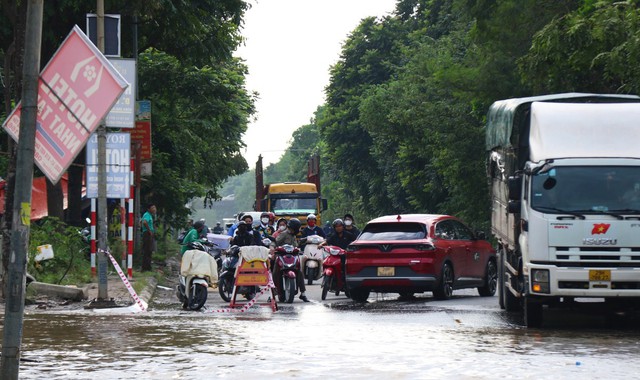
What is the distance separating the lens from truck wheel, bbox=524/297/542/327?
16672 millimetres

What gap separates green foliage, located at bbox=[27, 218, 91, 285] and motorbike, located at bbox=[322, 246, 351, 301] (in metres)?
5.27

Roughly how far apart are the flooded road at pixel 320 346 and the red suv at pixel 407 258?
91.4 inches

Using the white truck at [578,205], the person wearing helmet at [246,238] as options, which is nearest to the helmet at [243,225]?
the person wearing helmet at [246,238]

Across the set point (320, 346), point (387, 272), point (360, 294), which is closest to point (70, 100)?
point (320, 346)

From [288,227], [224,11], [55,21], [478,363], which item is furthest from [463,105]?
[478,363]

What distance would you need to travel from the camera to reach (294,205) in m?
58.0

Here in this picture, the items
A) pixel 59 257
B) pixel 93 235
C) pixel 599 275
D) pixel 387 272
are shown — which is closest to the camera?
pixel 599 275

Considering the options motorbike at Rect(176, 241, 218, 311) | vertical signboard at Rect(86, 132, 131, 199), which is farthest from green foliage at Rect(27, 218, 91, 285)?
motorbike at Rect(176, 241, 218, 311)

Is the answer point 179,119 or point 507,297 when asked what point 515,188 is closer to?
point 507,297

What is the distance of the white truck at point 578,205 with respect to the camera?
1584cm

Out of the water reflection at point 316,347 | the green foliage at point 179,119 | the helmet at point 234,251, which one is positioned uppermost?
the green foliage at point 179,119

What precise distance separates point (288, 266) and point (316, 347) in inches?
346

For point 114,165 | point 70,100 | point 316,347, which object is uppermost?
point 114,165

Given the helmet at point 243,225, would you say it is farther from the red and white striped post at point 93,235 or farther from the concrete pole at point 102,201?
the red and white striped post at point 93,235
